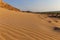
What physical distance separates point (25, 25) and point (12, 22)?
49cm

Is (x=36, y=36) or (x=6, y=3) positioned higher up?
(x=6, y=3)

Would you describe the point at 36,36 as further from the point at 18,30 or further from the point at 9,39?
the point at 9,39

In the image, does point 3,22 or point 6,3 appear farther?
point 6,3

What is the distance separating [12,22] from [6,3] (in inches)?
382

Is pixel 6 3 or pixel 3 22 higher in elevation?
pixel 6 3

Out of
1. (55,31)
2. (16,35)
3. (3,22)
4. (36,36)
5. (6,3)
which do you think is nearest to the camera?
(16,35)

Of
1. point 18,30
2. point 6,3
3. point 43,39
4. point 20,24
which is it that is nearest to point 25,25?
point 20,24

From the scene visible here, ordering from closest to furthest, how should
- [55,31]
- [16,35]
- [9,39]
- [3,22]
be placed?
1. [9,39]
2. [16,35]
3. [3,22]
4. [55,31]

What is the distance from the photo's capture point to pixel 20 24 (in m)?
7.04

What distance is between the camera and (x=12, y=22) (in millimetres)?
7086

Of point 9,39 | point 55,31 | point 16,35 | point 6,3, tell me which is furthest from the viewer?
point 6,3

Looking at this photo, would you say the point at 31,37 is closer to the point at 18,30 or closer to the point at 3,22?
the point at 18,30

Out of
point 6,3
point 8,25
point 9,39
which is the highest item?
point 6,3

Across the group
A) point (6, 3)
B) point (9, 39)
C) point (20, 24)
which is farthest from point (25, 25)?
point (6, 3)
